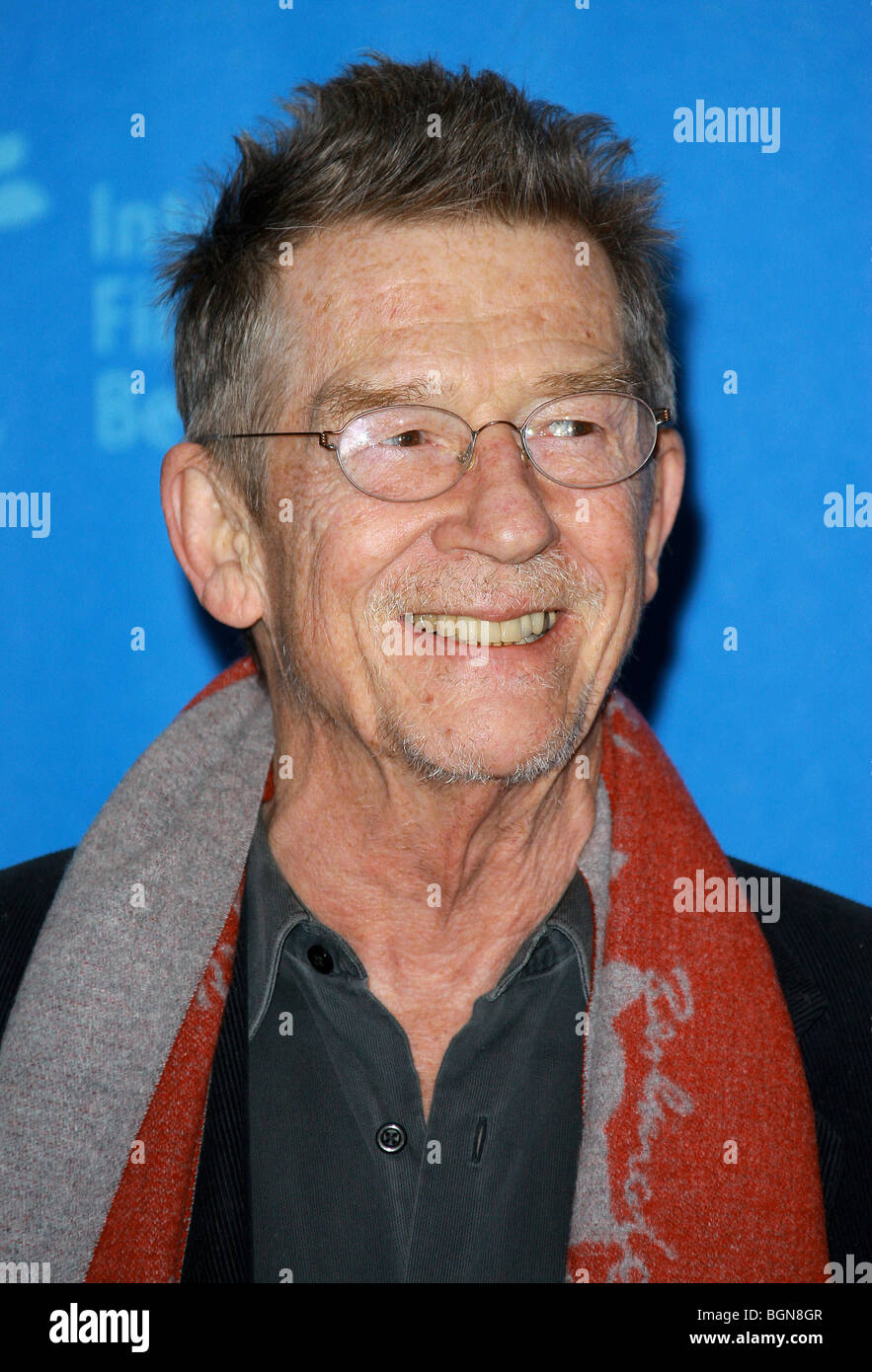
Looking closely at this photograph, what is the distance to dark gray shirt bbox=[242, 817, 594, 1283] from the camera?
144 cm

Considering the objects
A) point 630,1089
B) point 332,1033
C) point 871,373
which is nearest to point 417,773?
point 332,1033

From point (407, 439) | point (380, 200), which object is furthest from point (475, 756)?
point (380, 200)

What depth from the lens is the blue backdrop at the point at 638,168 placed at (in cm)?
197

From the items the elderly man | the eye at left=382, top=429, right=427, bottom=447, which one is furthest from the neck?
the eye at left=382, top=429, right=427, bottom=447

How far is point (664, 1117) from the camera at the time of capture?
1.49 m

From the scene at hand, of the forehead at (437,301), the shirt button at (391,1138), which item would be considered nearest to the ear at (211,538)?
the forehead at (437,301)

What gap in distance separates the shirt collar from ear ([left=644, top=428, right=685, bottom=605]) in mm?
367

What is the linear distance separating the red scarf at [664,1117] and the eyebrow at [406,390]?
596mm

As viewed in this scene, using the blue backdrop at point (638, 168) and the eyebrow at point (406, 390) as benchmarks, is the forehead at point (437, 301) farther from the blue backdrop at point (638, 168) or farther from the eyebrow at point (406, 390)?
the blue backdrop at point (638, 168)

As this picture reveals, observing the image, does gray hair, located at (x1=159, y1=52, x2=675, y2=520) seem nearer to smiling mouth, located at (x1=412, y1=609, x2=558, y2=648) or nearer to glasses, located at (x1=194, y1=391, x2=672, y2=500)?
glasses, located at (x1=194, y1=391, x2=672, y2=500)

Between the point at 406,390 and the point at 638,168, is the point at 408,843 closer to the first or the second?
the point at 406,390

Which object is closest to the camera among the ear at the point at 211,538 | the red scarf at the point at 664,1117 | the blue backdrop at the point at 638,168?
the red scarf at the point at 664,1117

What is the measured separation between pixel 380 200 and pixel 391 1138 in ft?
3.67

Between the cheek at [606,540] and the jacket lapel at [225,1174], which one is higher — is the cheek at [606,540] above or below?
above
